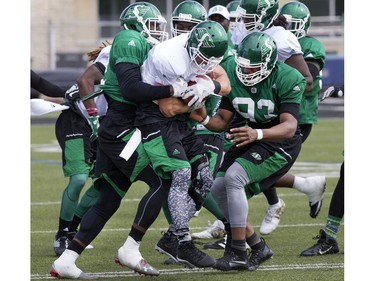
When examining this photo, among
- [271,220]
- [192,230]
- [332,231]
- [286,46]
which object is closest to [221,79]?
[286,46]

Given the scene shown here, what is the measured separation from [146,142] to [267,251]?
46.5 inches

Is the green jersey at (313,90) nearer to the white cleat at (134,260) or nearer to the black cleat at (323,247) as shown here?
the black cleat at (323,247)

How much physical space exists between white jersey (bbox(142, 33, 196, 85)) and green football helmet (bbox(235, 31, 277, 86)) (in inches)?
15.8

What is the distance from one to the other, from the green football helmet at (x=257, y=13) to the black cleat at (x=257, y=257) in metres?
1.70

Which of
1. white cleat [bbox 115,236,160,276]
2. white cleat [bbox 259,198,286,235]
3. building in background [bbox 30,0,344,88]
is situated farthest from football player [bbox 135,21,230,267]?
building in background [bbox 30,0,344,88]

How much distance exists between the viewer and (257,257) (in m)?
6.15

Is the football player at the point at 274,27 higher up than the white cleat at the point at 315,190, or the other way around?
the football player at the point at 274,27

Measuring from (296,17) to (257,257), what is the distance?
7.04ft

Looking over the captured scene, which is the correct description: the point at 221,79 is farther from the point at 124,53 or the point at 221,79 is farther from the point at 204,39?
the point at 124,53

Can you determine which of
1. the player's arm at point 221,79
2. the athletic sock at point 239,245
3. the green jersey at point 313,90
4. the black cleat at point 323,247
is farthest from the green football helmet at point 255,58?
the black cleat at point 323,247

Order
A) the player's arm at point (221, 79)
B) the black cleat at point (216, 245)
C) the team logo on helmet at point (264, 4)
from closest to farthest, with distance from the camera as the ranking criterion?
the player's arm at point (221, 79) → the team logo on helmet at point (264, 4) → the black cleat at point (216, 245)

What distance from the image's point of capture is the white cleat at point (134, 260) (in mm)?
5586

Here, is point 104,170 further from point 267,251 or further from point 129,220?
point 129,220

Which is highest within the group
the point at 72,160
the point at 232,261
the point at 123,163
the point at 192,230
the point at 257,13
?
the point at 257,13
